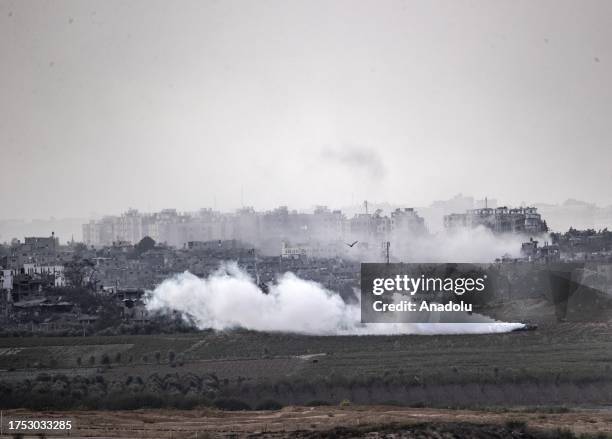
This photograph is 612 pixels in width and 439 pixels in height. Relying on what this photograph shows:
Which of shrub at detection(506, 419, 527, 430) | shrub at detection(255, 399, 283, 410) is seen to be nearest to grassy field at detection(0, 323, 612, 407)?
shrub at detection(255, 399, 283, 410)

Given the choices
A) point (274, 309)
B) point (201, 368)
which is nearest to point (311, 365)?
point (201, 368)

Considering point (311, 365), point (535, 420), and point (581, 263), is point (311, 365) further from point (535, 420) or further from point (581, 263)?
point (581, 263)

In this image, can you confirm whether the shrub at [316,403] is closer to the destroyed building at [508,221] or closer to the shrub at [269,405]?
the shrub at [269,405]

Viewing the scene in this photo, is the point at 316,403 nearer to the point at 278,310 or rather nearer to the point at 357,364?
the point at 357,364

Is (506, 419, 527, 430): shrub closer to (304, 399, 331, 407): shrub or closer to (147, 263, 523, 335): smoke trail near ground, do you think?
(304, 399, 331, 407): shrub

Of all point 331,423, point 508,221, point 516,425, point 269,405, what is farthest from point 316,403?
point 508,221
